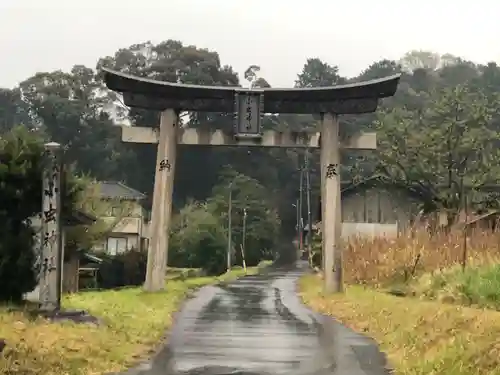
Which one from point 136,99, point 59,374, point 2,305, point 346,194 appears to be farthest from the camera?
point 346,194

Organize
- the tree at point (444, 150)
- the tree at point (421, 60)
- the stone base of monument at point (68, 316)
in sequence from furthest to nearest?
the tree at point (421, 60) < the tree at point (444, 150) < the stone base of monument at point (68, 316)

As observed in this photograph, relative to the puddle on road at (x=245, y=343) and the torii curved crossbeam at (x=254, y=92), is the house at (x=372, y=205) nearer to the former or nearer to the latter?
the torii curved crossbeam at (x=254, y=92)

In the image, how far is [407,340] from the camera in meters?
12.0

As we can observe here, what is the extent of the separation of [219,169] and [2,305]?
204 feet

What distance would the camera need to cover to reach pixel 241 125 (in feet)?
74.5

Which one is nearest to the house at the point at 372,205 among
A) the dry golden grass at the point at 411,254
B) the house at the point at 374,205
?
the house at the point at 374,205

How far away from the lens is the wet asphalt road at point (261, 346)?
10.2 m

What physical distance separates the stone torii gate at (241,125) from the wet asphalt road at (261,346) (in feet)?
12.3

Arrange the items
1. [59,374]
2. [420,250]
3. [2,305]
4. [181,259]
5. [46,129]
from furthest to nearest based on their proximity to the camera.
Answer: [46,129] < [181,259] < [420,250] < [2,305] < [59,374]

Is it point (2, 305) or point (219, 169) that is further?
point (219, 169)

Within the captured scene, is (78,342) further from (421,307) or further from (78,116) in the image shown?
(78,116)

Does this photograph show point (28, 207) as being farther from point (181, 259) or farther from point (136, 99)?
point (181, 259)

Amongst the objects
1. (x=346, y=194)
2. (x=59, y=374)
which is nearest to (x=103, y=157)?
(x=346, y=194)

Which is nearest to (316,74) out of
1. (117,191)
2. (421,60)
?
(421,60)
